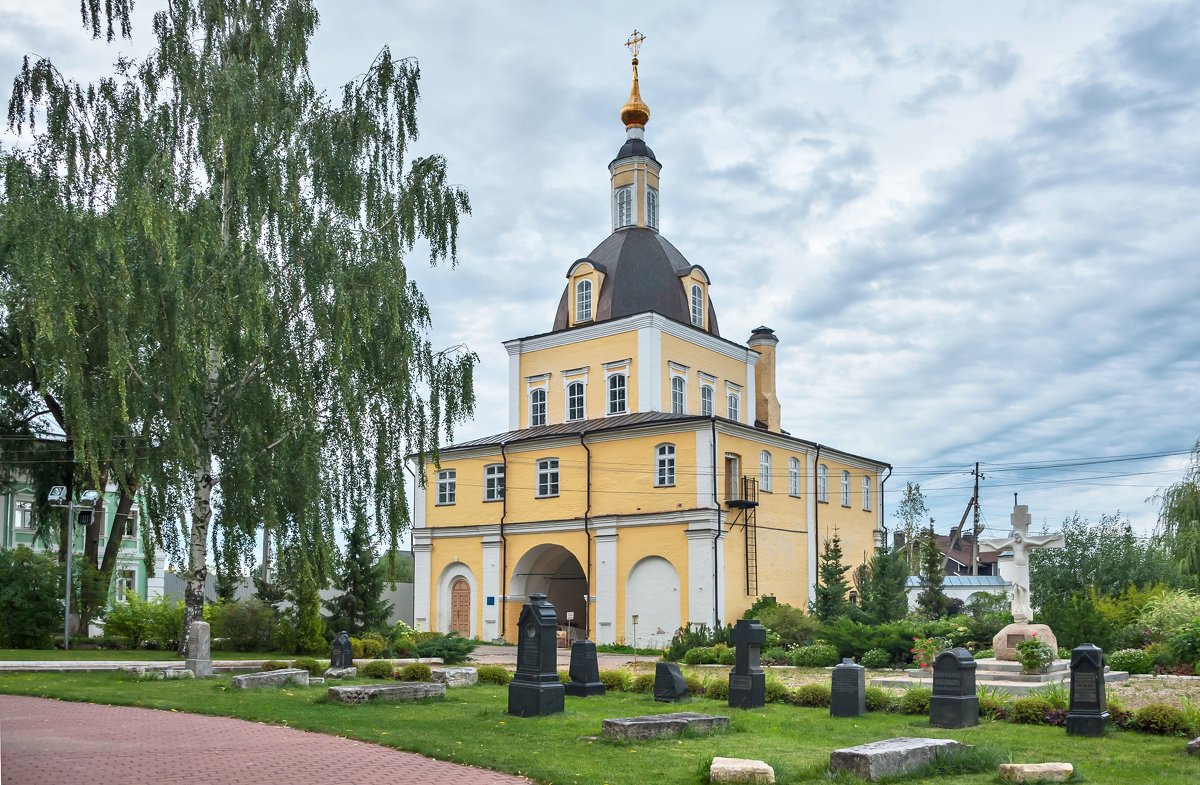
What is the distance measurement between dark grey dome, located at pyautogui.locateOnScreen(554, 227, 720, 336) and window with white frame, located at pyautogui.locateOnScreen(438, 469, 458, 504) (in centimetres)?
707

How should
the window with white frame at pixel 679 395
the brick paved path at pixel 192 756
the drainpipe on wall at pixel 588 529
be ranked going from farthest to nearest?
the window with white frame at pixel 679 395
the drainpipe on wall at pixel 588 529
the brick paved path at pixel 192 756

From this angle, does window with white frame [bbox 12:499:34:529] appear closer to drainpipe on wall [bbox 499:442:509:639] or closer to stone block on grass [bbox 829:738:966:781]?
drainpipe on wall [bbox 499:442:509:639]

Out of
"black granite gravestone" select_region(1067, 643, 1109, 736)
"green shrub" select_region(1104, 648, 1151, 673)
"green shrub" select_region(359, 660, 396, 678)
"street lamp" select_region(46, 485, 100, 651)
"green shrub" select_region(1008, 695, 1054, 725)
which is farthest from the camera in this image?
"street lamp" select_region(46, 485, 100, 651)

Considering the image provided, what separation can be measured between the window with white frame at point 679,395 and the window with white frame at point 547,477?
193 inches

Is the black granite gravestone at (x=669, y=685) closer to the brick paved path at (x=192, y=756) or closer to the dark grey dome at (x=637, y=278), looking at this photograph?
the brick paved path at (x=192, y=756)

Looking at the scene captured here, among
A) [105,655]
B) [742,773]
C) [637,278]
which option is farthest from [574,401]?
[742,773]

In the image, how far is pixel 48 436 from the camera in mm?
30453

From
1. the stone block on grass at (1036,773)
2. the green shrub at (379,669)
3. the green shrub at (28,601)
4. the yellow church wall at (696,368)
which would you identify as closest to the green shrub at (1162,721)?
the stone block on grass at (1036,773)

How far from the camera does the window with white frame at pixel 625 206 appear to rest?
44.0m

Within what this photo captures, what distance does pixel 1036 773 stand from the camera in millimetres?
10117

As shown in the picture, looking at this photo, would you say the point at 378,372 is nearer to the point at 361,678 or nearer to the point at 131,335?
the point at 131,335

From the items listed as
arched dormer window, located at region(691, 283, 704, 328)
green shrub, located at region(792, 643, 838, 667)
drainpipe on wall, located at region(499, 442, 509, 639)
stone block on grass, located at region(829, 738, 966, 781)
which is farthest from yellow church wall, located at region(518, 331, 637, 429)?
stone block on grass, located at region(829, 738, 966, 781)

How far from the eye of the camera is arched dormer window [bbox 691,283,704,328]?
1679 inches

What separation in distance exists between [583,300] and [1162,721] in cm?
3031
